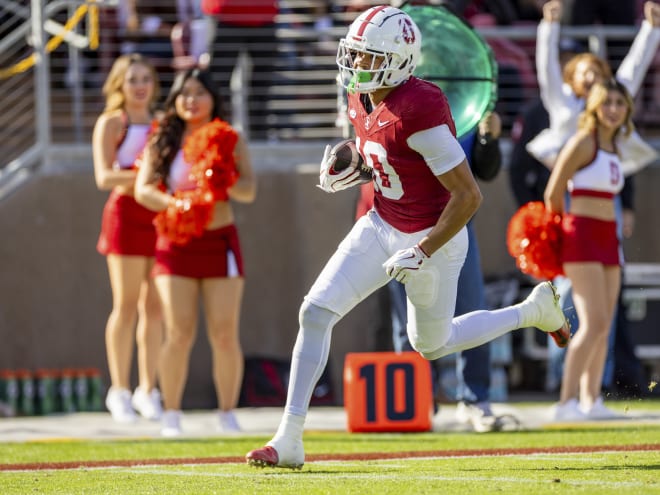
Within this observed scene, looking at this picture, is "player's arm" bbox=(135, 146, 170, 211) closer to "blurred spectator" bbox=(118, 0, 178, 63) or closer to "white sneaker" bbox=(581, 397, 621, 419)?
"white sneaker" bbox=(581, 397, 621, 419)

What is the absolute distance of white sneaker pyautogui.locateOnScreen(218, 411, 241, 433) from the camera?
9.28m

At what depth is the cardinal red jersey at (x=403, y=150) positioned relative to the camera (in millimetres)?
6312

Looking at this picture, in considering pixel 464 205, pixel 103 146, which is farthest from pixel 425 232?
pixel 103 146

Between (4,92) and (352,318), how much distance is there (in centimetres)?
Answer: 402

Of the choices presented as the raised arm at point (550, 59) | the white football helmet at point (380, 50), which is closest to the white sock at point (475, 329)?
the white football helmet at point (380, 50)

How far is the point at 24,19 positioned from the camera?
13672mm

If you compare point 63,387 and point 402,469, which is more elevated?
point 402,469

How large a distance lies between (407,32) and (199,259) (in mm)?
3019

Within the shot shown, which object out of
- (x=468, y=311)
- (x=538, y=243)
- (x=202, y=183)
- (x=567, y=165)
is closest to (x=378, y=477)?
(x=468, y=311)

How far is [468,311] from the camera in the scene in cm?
891

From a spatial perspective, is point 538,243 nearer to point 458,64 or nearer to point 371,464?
point 458,64

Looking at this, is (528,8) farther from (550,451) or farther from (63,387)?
(550,451)

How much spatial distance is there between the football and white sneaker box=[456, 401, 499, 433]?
264 centimetres

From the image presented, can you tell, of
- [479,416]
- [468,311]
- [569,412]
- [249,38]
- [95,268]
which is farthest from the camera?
[249,38]
